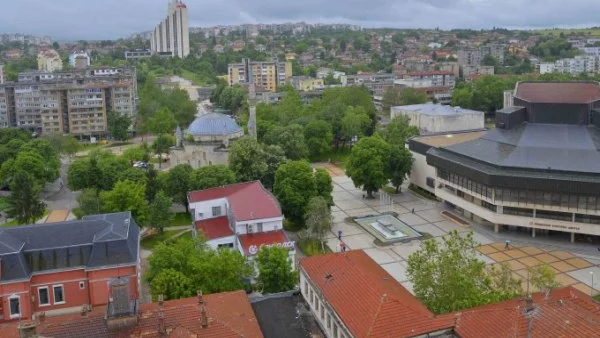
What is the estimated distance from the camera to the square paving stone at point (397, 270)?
42.2m

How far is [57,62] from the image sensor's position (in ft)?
569

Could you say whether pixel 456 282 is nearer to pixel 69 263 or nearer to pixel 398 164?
pixel 69 263

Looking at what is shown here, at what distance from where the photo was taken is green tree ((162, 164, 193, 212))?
5500cm

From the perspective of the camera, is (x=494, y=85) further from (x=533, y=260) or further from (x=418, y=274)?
(x=418, y=274)

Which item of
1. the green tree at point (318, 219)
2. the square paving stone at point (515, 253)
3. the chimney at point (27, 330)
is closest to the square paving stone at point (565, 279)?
the square paving stone at point (515, 253)

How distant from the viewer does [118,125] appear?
324ft

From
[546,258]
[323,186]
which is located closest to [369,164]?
[323,186]

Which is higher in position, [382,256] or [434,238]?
[434,238]

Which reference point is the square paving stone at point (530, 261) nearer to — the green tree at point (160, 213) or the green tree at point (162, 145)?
the green tree at point (160, 213)

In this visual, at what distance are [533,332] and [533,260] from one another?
25803 millimetres

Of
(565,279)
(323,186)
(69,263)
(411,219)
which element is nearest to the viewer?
(69,263)

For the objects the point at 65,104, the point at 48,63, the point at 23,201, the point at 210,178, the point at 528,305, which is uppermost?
the point at 48,63

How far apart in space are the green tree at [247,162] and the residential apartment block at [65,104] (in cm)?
5387

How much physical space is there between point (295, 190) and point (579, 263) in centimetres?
2311
